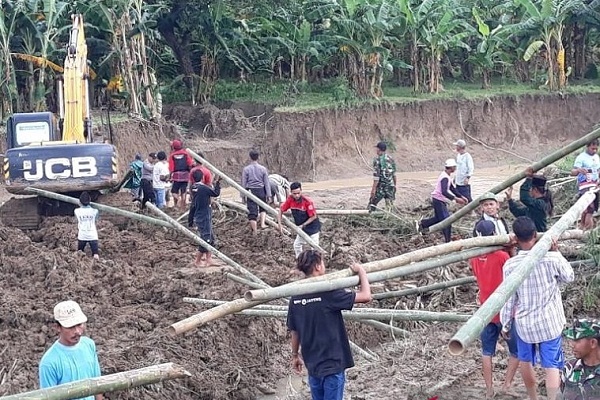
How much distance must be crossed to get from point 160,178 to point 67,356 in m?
12.1

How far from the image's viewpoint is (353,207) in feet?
65.0

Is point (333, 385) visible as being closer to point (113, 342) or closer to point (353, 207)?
point (113, 342)

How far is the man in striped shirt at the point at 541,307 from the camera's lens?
6883mm

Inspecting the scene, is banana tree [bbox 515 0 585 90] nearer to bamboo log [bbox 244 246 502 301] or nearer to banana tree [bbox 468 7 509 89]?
banana tree [bbox 468 7 509 89]

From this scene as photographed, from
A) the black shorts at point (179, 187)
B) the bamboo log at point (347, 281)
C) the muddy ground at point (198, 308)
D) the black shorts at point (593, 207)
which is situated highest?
the bamboo log at point (347, 281)

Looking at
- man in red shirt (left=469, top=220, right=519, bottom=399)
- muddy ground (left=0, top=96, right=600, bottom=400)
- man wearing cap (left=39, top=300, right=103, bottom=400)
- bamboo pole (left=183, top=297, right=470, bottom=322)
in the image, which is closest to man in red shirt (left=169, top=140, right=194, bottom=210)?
muddy ground (left=0, top=96, right=600, bottom=400)

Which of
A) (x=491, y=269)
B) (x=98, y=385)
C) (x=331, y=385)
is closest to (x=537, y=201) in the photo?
(x=491, y=269)

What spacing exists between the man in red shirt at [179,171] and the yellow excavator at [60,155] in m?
1.04

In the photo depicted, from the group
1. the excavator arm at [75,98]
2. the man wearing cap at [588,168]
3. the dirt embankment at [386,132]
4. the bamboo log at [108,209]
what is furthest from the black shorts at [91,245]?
the dirt embankment at [386,132]

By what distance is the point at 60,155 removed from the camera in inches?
664

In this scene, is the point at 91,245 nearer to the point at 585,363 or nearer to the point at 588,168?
the point at 588,168

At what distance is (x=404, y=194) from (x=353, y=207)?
6.91ft

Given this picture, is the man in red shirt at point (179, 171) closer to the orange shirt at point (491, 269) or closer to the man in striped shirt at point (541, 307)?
the orange shirt at point (491, 269)

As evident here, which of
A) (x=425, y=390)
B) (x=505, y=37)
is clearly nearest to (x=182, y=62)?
(x=505, y=37)
